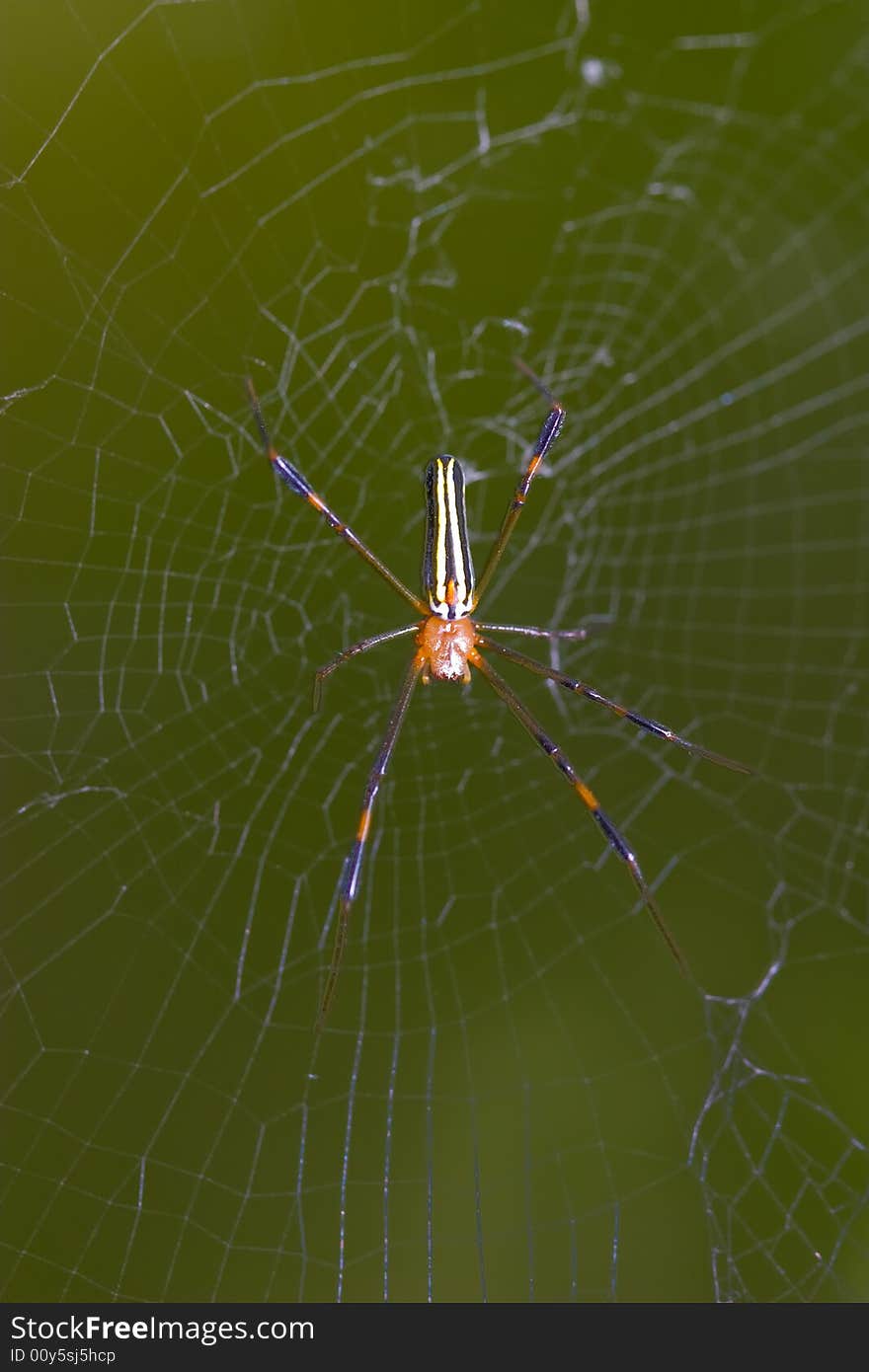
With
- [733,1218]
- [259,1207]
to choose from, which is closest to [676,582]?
[733,1218]

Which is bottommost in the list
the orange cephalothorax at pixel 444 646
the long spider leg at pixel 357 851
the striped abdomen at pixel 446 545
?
the long spider leg at pixel 357 851

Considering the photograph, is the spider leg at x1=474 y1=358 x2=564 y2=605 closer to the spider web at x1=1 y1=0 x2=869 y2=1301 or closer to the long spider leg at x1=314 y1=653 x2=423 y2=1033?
the long spider leg at x1=314 y1=653 x2=423 y2=1033

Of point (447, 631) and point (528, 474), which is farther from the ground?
point (528, 474)

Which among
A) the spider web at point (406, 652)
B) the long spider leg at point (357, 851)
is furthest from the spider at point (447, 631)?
the spider web at point (406, 652)

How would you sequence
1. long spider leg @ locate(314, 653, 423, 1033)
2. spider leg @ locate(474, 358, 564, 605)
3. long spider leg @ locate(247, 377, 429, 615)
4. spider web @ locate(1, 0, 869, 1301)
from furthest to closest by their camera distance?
spider web @ locate(1, 0, 869, 1301) < spider leg @ locate(474, 358, 564, 605) < long spider leg @ locate(247, 377, 429, 615) < long spider leg @ locate(314, 653, 423, 1033)

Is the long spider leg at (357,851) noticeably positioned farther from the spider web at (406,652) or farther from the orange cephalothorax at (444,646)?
the spider web at (406,652)

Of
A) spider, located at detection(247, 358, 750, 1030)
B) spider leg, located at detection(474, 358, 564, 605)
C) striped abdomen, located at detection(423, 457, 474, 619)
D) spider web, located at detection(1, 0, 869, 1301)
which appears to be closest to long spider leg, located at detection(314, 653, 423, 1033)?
spider, located at detection(247, 358, 750, 1030)

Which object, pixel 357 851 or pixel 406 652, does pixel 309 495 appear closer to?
pixel 357 851

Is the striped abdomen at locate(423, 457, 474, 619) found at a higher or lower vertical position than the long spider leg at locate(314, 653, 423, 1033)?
higher

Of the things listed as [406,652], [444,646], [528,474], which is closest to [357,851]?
[444,646]
